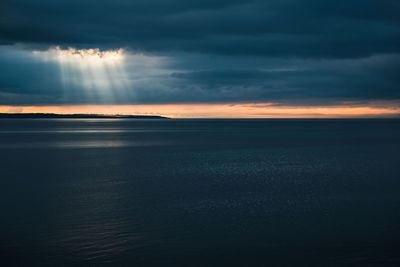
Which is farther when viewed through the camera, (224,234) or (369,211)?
(369,211)

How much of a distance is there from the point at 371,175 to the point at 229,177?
1270 centimetres

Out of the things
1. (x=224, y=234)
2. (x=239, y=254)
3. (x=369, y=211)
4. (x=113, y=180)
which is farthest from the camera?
(x=113, y=180)

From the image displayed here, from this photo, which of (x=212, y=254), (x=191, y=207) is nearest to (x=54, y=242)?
(x=212, y=254)

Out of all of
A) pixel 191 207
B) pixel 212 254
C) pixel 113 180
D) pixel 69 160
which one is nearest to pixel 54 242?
pixel 212 254

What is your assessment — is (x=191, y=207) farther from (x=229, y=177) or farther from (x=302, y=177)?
(x=302, y=177)

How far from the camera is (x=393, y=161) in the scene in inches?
1993

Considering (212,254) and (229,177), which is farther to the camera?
(229,177)

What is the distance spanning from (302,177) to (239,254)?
2251 centimetres

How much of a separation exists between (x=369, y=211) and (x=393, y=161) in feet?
99.0

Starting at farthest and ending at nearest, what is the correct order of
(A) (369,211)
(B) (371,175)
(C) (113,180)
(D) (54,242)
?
(B) (371,175) < (C) (113,180) < (A) (369,211) < (D) (54,242)

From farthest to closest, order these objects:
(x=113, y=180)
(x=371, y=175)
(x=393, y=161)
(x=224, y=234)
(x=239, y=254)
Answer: (x=393, y=161) < (x=371, y=175) < (x=113, y=180) < (x=224, y=234) < (x=239, y=254)

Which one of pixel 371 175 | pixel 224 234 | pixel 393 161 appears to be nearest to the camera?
pixel 224 234

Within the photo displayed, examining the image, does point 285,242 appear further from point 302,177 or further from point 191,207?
point 302,177

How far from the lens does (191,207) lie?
24609 mm
